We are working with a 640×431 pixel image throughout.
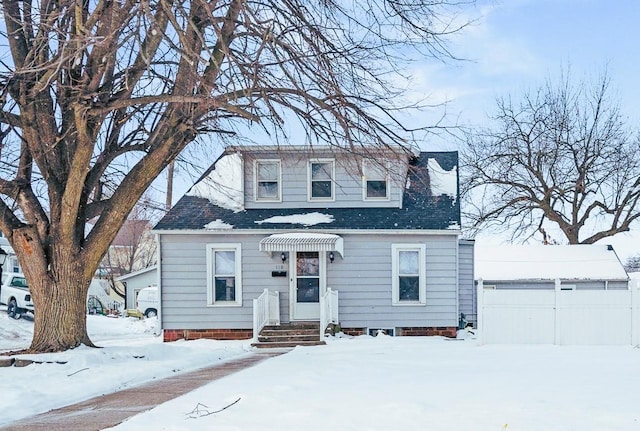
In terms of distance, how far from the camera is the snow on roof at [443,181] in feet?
52.3

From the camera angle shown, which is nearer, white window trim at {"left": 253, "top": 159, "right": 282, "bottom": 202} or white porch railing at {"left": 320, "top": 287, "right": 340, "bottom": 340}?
white porch railing at {"left": 320, "top": 287, "right": 340, "bottom": 340}

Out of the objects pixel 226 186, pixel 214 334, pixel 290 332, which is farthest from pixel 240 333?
pixel 226 186

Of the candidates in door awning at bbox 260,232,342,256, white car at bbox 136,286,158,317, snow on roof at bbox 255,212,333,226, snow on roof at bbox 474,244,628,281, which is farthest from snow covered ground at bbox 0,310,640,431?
white car at bbox 136,286,158,317

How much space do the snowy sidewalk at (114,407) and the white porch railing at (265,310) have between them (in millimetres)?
4818

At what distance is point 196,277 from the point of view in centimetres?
1493

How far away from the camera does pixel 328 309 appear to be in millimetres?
13992

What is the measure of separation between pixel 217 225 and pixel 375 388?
370 inches

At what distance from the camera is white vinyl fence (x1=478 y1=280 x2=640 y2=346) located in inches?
457

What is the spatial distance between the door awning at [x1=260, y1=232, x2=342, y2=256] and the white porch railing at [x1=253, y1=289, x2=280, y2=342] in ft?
3.52

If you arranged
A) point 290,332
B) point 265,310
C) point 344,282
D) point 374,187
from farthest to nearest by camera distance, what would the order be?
point 374,187 < point 344,282 < point 265,310 < point 290,332

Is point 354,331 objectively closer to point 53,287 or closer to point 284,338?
point 284,338

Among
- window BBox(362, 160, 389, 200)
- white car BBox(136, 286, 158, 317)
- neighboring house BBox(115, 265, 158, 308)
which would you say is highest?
window BBox(362, 160, 389, 200)

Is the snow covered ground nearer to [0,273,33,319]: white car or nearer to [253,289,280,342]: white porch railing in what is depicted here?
[253,289,280,342]: white porch railing

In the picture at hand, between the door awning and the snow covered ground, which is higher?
the door awning
